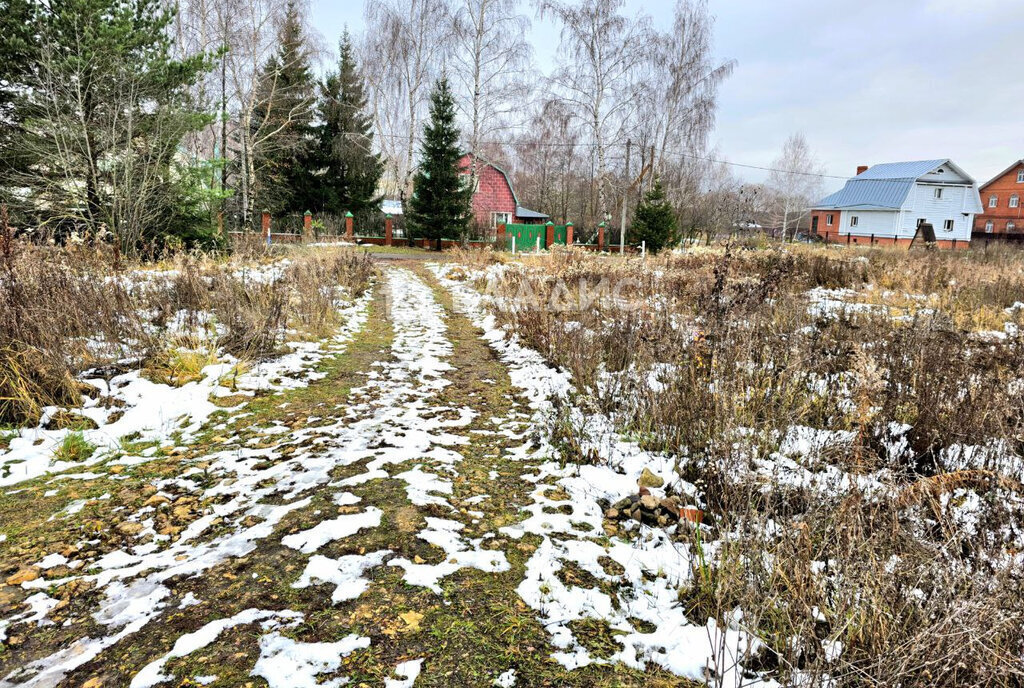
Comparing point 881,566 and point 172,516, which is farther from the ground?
point 881,566

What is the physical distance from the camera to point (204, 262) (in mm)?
9281

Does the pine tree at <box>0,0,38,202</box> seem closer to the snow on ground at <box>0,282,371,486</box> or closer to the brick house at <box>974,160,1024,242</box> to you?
the snow on ground at <box>0,282,371,486</box>

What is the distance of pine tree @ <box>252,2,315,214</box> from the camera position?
2408 centimetres

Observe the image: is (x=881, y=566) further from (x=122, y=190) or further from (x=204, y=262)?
(x=122, y=190)

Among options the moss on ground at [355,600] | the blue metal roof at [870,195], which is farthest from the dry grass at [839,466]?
the blue metal roof at [870,195]

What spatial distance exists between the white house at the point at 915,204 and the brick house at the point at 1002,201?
3.02 m

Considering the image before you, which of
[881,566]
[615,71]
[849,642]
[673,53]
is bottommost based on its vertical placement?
[849,642]

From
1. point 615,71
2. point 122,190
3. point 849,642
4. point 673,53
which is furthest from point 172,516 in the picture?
point 673,53

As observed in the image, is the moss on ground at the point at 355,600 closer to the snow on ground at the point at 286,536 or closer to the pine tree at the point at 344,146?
the snow on ground at the point at 286,536

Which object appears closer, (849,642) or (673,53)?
(849,642)

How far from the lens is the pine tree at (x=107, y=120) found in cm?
937

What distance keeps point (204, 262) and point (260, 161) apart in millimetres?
20514

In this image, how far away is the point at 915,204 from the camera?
39594 millimetres

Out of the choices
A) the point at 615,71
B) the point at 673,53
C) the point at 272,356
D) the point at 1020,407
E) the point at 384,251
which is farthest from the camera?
the point at 673,53
